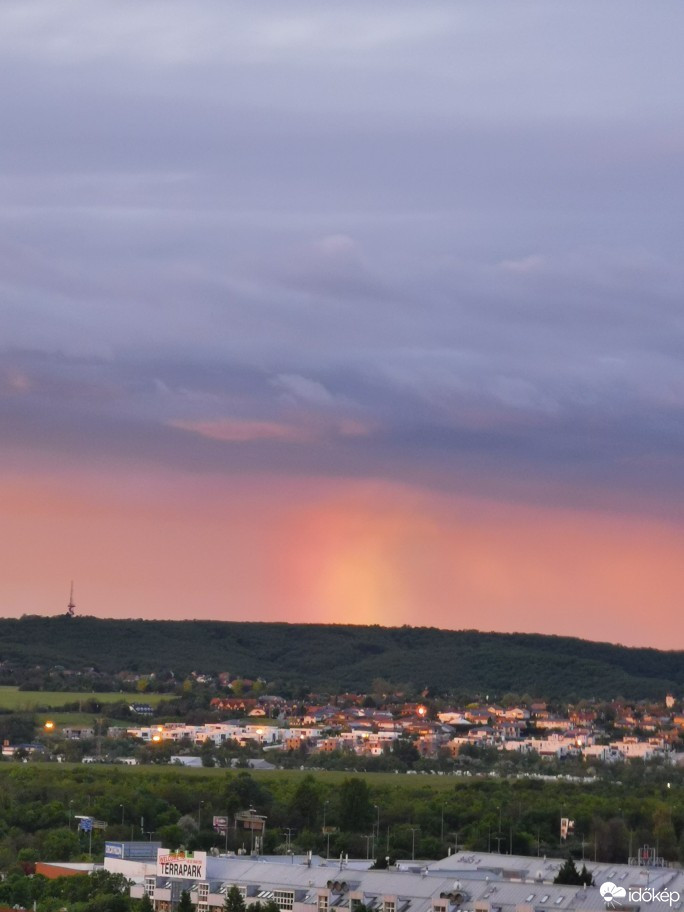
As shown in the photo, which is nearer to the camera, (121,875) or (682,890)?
(682,890)

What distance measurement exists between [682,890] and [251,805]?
46312mm

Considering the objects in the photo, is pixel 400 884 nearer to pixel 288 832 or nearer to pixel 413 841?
pixel 413 841

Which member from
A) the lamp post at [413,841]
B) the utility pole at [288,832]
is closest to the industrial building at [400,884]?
the lamp post at [413,841]

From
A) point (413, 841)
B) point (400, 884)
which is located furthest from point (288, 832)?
point (400, 884)

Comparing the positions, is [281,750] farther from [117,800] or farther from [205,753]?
[117,800]

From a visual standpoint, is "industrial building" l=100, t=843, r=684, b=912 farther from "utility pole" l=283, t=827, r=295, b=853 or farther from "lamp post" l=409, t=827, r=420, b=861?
"utility pole" l=283, t=827, r=295, b=853

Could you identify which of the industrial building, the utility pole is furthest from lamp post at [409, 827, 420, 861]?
the industrial building

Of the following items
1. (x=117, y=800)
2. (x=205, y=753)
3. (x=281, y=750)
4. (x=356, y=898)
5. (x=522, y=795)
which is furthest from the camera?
(x=281, y=750)

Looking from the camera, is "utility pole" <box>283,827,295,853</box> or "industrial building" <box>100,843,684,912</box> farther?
"utility pole" <box>283,827,295,853</box>

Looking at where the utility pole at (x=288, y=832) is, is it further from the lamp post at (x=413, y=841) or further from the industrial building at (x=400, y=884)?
the industrial building at (x=400, y=884)

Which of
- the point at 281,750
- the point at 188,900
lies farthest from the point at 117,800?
→ the point at 281,750

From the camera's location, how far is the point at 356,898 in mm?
81375

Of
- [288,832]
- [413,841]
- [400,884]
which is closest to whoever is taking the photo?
[400,884]

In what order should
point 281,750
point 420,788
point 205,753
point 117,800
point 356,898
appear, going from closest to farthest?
point 356,898 → point 117,800 → point 420,788 → point 205,753 → point 281,750
